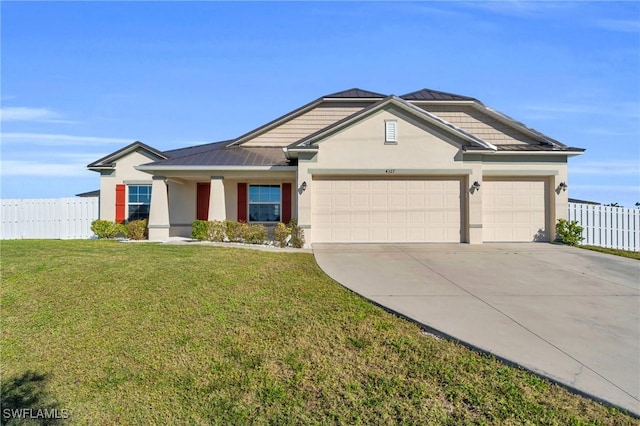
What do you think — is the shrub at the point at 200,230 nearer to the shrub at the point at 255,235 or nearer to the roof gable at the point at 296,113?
the shrub at the point at 255,235

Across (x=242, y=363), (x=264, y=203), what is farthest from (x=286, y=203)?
(x=242, y=363)

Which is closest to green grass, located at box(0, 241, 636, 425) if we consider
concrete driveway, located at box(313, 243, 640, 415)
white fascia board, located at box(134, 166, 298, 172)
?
concrete driveway, located at box(313, 243, 640, 415)

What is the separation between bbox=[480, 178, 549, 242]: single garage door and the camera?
45.2 feet

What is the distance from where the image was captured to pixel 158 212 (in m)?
14.6

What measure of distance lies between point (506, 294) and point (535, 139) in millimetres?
10633

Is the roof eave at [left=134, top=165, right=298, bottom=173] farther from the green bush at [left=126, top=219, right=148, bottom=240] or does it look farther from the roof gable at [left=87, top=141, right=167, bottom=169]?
the roof gable at [left=87, top=141, right=167, bottom=169]

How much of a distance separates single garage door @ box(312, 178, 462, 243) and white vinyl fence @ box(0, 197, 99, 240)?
11.8m

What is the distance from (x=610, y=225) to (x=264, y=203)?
46.0 ft

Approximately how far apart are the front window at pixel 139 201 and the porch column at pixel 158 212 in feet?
7.38

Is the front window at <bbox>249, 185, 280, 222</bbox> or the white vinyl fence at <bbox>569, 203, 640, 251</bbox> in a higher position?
the front window at <bbox>249, 185, 280, 222</bbox>

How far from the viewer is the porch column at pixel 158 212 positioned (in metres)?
14.6

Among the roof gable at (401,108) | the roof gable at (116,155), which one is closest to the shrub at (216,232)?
the roof gable at (401,108)

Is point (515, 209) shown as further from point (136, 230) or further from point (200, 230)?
point (136, 230)

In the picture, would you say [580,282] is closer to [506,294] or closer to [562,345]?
[506,294]
